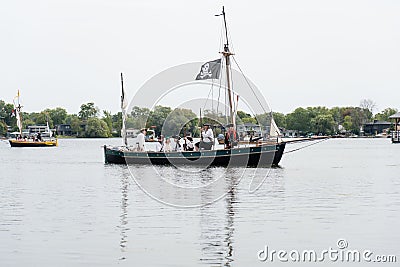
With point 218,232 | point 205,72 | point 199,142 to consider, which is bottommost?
point 218,232

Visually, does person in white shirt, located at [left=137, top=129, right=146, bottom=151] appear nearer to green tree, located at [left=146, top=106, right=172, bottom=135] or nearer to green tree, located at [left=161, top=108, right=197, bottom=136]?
green tree, located at [left=161, top=108, right=197, bottom=136]

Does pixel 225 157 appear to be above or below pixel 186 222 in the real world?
above

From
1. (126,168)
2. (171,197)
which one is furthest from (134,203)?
(126,168)

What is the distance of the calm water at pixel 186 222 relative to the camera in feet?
54.3

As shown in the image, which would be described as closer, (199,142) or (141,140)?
(199,142)

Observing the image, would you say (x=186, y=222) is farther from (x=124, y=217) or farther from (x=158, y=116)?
(x=158, y=116)

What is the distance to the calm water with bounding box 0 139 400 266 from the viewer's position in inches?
652

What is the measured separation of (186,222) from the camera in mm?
21094

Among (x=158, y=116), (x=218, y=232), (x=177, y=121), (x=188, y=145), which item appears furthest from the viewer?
(x=158, y=116)

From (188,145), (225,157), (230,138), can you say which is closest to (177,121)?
(188,145)

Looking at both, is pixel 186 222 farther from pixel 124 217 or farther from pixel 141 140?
pixel 141 140

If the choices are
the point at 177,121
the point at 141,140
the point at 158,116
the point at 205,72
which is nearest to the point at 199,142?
the point at 141,140

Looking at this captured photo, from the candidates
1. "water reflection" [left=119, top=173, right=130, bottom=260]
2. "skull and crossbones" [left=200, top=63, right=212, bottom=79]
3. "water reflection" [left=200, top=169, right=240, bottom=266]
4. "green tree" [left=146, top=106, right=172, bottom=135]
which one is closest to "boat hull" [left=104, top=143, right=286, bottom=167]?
"skull and crossbones" [left=200, top=63, right=212, bottom=79]

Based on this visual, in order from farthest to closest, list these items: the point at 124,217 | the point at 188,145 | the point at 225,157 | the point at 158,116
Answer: the point at 158,116 → the point at 188,145 → the point at 225,157 → the point at 124,217
